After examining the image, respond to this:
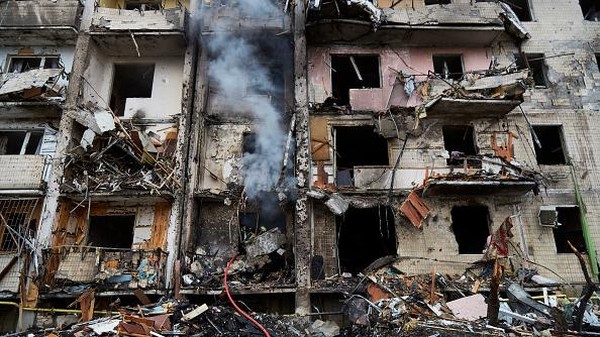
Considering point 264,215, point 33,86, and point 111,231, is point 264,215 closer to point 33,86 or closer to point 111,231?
point 111,231

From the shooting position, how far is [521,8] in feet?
59.0

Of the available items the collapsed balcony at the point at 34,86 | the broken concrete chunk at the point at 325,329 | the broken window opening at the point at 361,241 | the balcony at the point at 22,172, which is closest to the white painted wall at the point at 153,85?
the collapsed balcony at the point at 34,86

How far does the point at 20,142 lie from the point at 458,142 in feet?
53.7

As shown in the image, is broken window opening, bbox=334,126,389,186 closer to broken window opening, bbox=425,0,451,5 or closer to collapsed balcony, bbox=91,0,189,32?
broken window opening, bbox=425,0,451,5

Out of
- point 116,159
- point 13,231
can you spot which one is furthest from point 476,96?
point 13,231

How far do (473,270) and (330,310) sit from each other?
4.60 metres

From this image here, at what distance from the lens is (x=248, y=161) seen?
1652cm

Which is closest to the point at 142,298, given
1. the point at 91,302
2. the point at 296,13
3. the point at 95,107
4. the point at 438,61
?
the point at 91,302

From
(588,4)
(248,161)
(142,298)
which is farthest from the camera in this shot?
(588,4)

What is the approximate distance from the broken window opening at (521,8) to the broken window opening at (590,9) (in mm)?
2511

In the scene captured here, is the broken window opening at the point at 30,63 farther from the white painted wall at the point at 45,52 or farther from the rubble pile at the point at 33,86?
the rubble pile at the point at 33,86

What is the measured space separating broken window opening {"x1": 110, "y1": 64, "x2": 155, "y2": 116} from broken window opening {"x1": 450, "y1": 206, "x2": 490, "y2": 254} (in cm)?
1308

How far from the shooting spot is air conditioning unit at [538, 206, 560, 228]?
14.5 m

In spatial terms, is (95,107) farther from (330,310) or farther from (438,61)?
(438,61)
